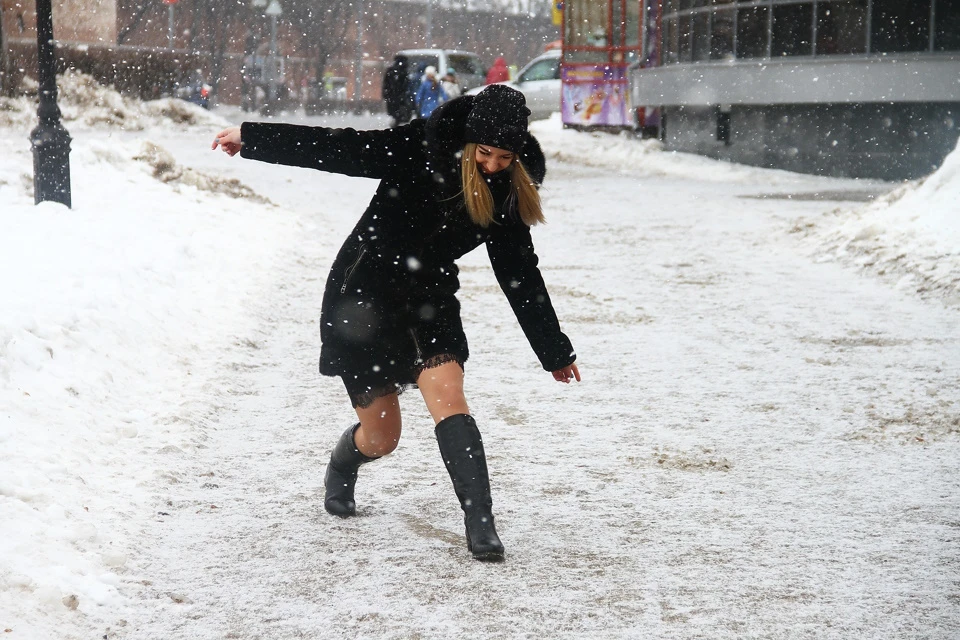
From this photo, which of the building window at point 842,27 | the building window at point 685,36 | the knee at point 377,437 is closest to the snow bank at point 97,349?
the knee at point 377,437

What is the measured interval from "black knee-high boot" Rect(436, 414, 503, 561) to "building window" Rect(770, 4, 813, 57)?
16.4 metres

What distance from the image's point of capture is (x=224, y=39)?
178 feet

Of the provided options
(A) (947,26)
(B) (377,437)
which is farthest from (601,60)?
(B) (377,437)

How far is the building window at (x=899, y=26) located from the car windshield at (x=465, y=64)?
15432mm

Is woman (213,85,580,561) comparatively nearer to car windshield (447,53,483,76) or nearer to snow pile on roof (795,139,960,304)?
snow pile on roof (795,139,960,304)

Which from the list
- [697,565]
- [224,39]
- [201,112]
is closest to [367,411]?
[697,565]

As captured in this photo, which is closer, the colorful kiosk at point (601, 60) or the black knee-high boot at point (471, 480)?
the black knee-high boot at point (471, 480)

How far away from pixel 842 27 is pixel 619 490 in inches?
607

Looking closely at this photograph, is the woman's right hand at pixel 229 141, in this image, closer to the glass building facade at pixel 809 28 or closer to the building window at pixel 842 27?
the glass building facade at pixel 809 28

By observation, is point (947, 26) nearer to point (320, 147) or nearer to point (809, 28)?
point (809, 28)

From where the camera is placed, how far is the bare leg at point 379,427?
3.98m

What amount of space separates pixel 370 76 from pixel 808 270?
66.7 meters

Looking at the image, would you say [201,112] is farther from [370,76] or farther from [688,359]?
[370,76]

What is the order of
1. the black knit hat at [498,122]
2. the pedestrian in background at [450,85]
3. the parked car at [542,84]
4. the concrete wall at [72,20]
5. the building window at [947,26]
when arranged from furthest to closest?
the concrete wall at [72,20], the parked car at [542,84], the pedestrian in background at [450,85], the building window at [947,26], the black knit hat at [498,122]
